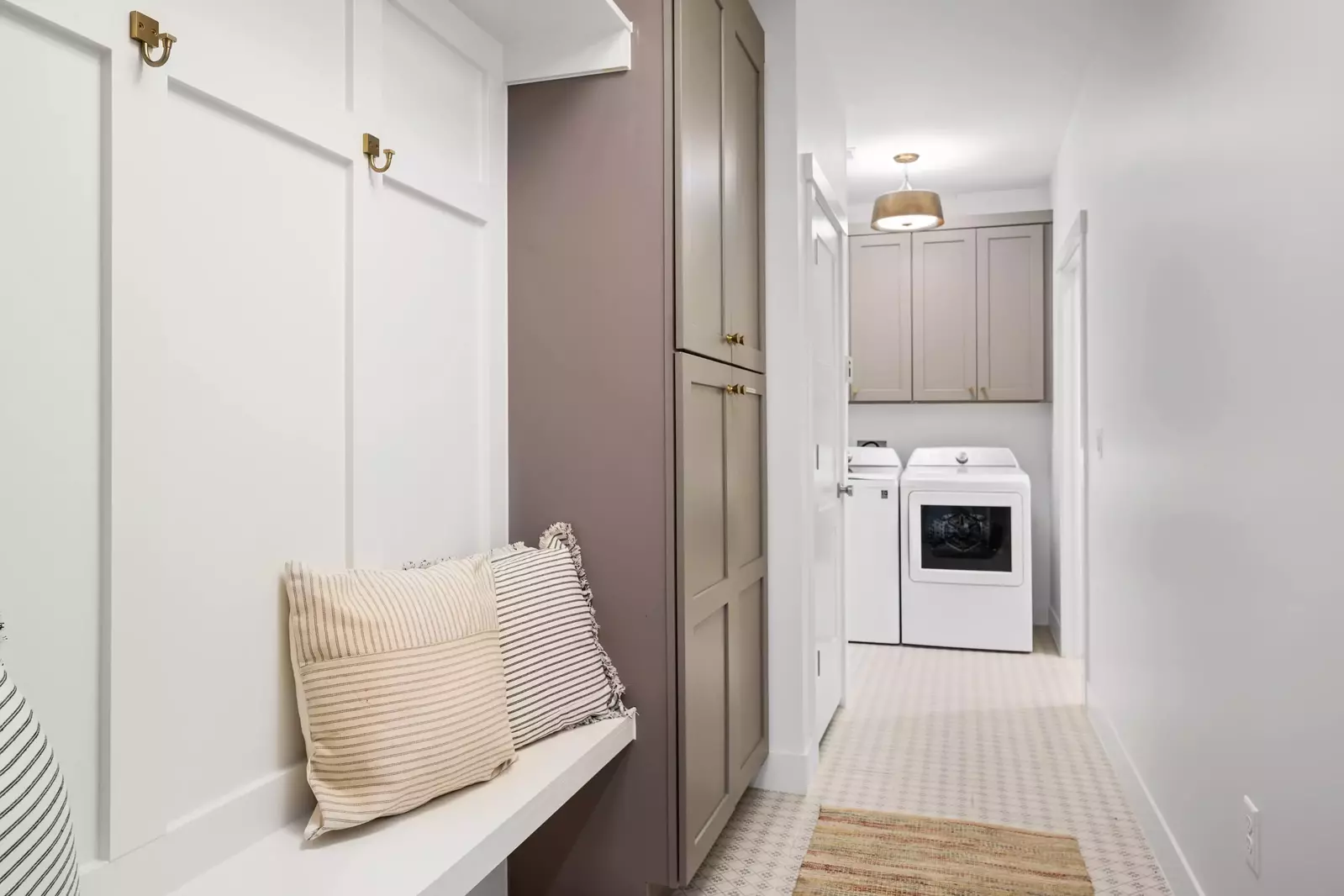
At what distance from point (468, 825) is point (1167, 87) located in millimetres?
2342

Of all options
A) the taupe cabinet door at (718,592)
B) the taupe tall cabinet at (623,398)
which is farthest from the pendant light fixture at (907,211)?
the taupe tall cabinet at (623,398)

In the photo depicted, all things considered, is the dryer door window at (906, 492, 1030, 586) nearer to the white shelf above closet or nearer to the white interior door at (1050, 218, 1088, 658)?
the white interior door at (1050, 218, 1088, 658)

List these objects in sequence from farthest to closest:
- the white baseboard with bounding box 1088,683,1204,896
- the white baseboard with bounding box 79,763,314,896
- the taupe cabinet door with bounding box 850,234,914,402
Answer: the taupe cabinet door with bounding box 850,234,914,402 < the white baseboard with bounding box 1088,683,1204,896 < the white baseboard with bounding box 79,763,314,896

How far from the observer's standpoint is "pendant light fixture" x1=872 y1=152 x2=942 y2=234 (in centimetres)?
426

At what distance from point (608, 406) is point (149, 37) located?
3.52 ft

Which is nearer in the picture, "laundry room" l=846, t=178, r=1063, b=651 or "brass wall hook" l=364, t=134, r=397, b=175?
"brass wall hook" l=364, t=134, r=397, b=175

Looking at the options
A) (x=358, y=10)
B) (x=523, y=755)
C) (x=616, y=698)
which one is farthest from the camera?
(x=616, y=698)

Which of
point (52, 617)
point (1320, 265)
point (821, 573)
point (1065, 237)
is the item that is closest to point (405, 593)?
point (52, 617)

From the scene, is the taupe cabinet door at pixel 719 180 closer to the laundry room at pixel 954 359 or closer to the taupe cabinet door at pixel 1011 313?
the laundry room at pixel 954 359

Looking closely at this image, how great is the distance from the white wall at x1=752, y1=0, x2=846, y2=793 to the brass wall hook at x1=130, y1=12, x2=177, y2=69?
196cm

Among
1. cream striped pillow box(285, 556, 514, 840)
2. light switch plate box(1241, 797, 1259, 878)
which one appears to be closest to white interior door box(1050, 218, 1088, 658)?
light switch plate box(1241, 797, 1259, 878)

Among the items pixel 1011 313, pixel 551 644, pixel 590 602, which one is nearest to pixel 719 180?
pixel 590 602

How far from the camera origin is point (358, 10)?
1.50 m

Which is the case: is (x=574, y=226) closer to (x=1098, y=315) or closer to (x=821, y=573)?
(x=821, y=573)
